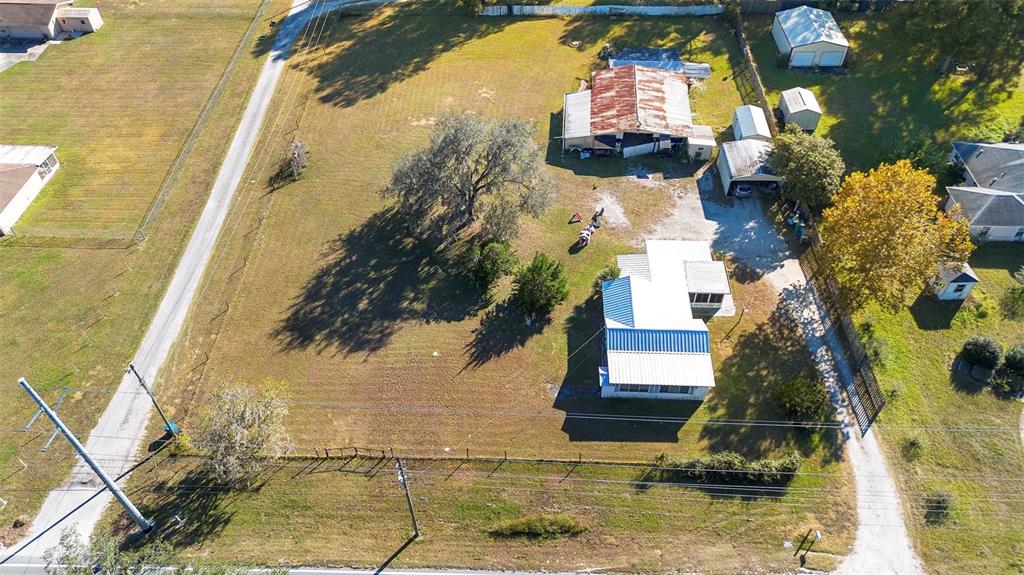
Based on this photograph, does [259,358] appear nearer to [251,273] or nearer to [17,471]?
[251,273]

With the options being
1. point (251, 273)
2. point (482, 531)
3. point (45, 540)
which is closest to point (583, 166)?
point (251, 273)

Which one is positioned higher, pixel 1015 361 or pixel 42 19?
pixel 42 19

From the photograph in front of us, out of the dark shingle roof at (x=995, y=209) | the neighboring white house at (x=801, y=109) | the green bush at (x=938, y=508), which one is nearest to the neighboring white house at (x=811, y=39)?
the neighboring white house at (x=801, y=109)

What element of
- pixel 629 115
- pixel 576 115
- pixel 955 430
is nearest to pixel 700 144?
pixel 629 115

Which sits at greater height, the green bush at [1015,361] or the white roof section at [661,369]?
the white roof section at [661,369]

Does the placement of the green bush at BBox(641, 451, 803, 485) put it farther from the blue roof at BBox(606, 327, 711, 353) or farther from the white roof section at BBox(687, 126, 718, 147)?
the white roof section at BBox(687, 126, 718, 147)

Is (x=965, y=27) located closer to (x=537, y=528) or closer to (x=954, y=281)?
(x=954, y=281)

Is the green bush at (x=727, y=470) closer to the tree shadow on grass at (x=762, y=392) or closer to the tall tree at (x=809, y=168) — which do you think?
the tree shadow on grass at (x=762, y=392)

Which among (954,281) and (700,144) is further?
(700,144)
